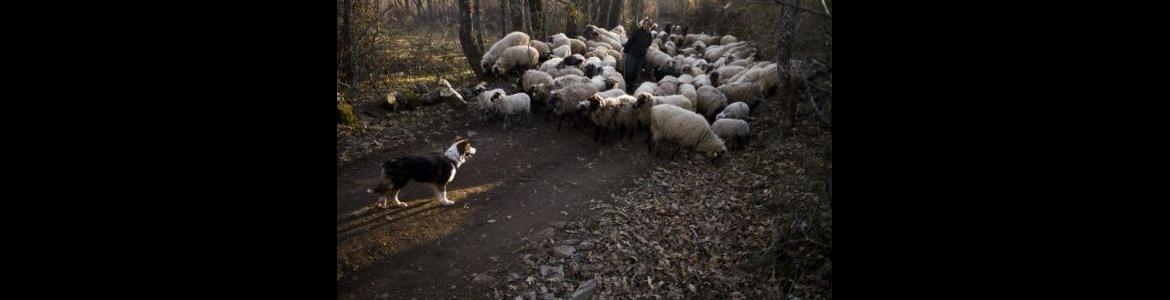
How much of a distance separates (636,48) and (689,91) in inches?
76.6

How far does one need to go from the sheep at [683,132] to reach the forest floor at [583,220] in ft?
0.82

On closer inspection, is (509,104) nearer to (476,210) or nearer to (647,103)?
(647,103)

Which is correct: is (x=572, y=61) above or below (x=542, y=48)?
below

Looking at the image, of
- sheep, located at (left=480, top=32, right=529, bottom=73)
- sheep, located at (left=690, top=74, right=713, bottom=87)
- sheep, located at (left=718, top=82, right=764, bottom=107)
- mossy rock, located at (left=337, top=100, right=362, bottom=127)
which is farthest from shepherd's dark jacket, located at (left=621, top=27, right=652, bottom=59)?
mossy rock, located at (left=337, top=100, right=362, bottom=127)

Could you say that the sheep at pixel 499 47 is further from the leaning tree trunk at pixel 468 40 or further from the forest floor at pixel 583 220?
the forest floor at pixel 583 220

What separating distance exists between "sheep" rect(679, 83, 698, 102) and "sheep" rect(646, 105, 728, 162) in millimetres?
1603

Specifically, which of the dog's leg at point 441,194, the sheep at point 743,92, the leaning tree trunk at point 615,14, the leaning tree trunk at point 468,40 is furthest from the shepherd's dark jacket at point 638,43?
the leaning tree trunk at point 615,14

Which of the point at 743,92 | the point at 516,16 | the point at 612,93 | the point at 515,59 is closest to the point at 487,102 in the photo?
the point at 612,93

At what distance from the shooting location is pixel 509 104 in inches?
425

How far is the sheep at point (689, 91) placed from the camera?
1162 centimetres

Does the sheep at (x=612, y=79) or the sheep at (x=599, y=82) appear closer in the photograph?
the sheep at (x=599, y=82)

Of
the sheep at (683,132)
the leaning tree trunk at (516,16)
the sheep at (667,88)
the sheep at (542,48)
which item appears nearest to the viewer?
the sheep at (683,132)
